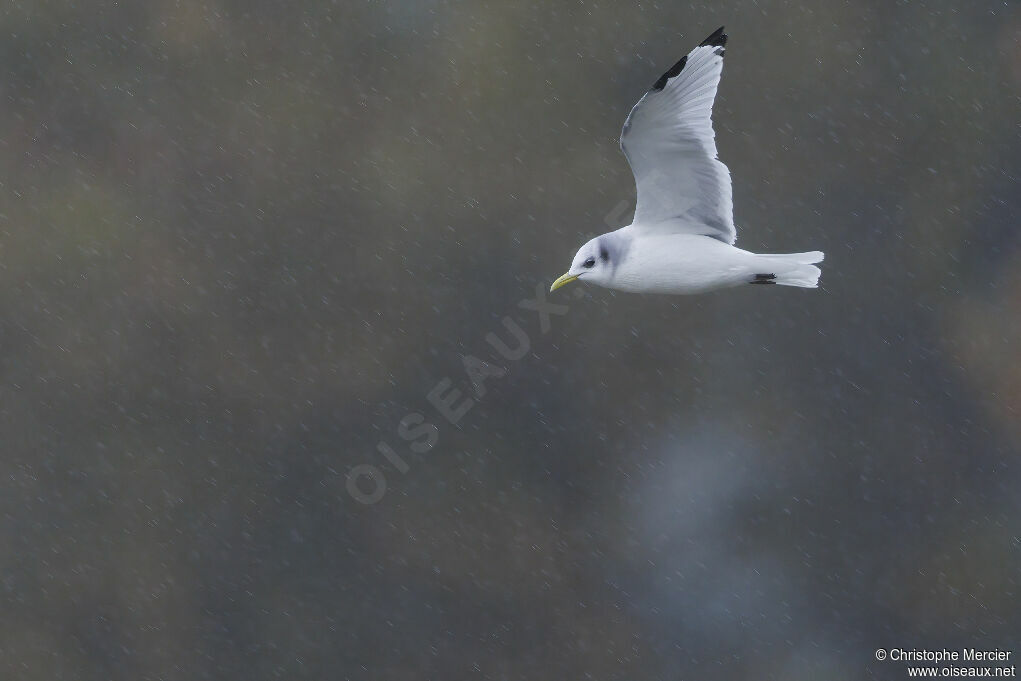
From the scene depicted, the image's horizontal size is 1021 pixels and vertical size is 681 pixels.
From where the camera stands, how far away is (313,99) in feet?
61.8

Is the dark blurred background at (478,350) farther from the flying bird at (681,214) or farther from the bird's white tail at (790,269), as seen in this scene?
the bird's white tail at (790,269)

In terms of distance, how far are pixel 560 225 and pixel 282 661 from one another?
7.12 m

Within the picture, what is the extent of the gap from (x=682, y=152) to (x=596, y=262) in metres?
0.67

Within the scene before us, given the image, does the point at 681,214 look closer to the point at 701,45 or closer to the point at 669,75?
the point at 669,75

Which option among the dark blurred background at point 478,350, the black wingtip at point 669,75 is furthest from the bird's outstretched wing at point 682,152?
the dark blurred background at point 478,350

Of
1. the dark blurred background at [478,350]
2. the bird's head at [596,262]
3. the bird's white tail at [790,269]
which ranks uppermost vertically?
the dark blurred background at [478,350]

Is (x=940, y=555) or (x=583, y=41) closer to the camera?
(x=583, y=41)

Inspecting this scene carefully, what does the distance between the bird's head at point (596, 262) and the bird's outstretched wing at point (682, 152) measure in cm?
34

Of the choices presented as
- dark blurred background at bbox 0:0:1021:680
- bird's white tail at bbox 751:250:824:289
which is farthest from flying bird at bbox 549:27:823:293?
dark blurred background at bbox 0:0:1021:680

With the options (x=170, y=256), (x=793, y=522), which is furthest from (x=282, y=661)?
(x=793, y=522)

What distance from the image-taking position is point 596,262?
736cm

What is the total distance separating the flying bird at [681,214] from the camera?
7.05m

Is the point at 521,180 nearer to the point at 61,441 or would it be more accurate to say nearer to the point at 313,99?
the point at 313,99

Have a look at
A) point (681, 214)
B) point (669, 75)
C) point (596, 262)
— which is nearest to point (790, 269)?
point (681, 214)
